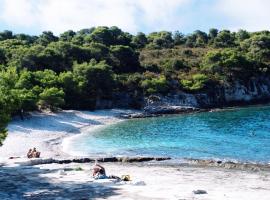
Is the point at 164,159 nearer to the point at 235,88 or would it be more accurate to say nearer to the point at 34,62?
the point at 34,62

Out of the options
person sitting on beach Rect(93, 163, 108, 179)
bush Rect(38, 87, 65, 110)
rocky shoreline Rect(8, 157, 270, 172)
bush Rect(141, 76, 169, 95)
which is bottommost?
rocky shoreline Rect(8, 157, 270, 172)

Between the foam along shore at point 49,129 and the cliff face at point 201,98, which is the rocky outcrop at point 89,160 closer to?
the foam along shore at point 49,129

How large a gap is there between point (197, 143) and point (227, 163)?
14260mm

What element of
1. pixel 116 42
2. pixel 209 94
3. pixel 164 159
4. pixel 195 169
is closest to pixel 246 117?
pixel 209 94

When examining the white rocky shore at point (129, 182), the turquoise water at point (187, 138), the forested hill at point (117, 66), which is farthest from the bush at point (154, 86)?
the white rocky shore at point (129, 182)

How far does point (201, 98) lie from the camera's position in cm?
10619

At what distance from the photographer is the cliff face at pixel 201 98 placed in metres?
96.8

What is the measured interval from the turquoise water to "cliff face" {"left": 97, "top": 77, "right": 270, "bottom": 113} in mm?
14903

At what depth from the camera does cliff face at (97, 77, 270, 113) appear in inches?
3809

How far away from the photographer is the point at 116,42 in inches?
5512

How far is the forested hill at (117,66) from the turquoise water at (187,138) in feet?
54.8

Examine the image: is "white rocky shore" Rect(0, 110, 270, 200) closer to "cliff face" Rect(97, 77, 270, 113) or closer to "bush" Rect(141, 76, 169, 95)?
"cliff face" Rect(97, 77, 270, 113)

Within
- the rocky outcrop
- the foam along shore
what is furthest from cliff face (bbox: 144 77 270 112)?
the rocky outcrop

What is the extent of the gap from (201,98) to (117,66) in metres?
24.1
